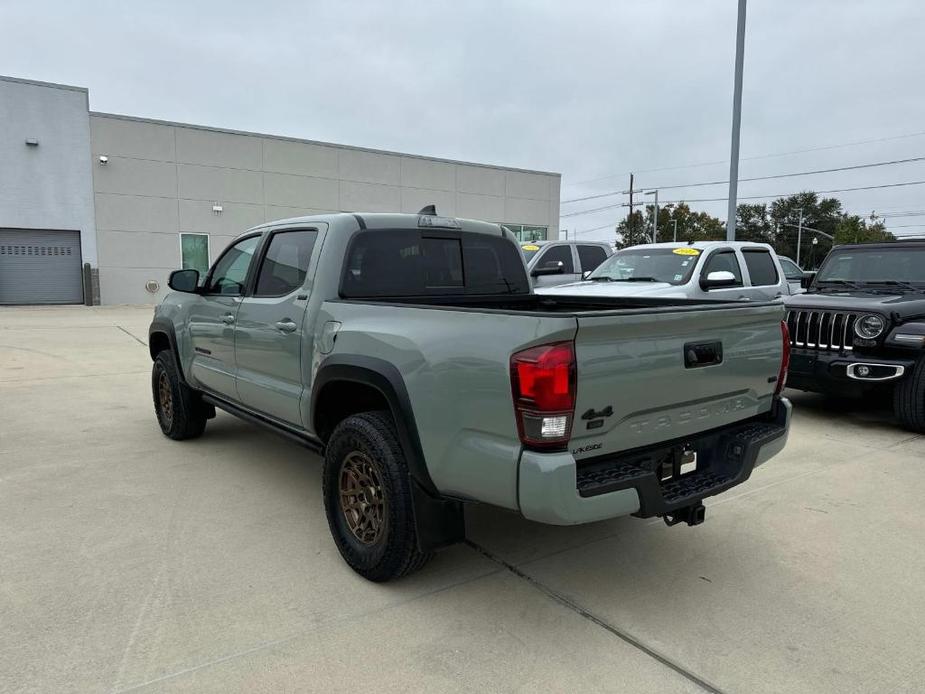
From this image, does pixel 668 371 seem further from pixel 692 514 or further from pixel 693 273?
pixel 693 273

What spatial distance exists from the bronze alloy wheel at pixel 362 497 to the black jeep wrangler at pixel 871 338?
5.24 meters

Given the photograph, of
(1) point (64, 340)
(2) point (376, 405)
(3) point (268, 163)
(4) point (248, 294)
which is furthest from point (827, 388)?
(3) point (268, 163)

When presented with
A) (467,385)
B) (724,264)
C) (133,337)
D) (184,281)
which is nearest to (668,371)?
(467,385)

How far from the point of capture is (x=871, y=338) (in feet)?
20.7

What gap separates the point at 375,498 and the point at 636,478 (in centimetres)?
131

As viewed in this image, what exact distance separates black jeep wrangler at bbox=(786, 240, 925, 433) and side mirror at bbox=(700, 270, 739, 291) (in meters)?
0.86

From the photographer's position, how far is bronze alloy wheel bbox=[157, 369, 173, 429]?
234 inches

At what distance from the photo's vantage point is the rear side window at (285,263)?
13.5 feet

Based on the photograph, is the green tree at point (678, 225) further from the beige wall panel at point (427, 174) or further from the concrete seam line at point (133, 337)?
the concrete seam line at point (133, 337)

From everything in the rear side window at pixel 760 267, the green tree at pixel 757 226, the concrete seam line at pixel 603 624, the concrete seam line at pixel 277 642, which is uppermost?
the green tree at pixel 757 226

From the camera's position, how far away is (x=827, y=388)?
6629mm

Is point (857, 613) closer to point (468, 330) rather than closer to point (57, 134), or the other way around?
point (468, 330)

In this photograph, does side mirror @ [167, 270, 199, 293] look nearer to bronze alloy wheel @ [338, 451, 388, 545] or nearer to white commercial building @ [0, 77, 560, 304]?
bronze alloy wheel @ [338, 451, 388, 545]

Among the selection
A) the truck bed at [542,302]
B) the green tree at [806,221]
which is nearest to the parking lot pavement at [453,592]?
the truck bed at [542,302]
